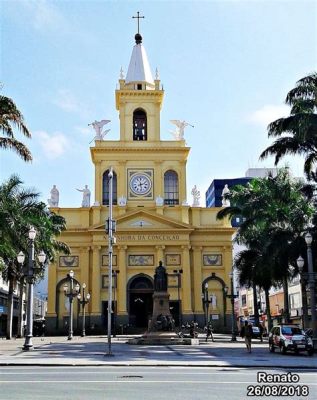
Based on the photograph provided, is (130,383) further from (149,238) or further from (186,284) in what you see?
(149,238)

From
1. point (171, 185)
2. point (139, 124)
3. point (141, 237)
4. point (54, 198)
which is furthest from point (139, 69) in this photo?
point (141, 237)

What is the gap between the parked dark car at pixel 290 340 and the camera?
2714cm

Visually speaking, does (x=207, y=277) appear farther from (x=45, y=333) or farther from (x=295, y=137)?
(x=295, y=137)

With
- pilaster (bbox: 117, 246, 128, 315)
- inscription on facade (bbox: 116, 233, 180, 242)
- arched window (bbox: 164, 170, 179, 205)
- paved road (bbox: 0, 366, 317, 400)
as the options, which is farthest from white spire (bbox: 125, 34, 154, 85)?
paved road (bbox: 0, 366, 317, 400)

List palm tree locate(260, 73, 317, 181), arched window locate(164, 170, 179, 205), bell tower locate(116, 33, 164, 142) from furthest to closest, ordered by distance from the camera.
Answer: bell tower locate(116, 33, 164, 142), arched window locate(164, 170, 179, 205), palm tree locate(260, 73, 317, 181)

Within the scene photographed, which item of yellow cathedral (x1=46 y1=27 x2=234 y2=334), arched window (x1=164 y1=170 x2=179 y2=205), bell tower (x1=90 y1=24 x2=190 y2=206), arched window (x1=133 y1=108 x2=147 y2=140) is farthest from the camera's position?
arched window (x1=133 y1=108 x2=147 y2=140)

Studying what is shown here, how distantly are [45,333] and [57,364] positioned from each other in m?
41.9

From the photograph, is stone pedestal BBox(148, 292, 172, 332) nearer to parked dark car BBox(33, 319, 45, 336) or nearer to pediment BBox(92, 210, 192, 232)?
pediment BBox(92, 210, 192, 232)

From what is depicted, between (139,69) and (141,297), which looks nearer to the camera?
(141,297)

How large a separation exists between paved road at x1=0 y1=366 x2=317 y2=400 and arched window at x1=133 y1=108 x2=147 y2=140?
51.6 metres

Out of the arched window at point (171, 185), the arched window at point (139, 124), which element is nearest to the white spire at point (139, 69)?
the arched window at point (139, 124)

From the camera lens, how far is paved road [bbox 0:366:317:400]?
11.5 meters

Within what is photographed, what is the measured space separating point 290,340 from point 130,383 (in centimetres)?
1572

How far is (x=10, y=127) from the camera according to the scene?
28531mm
